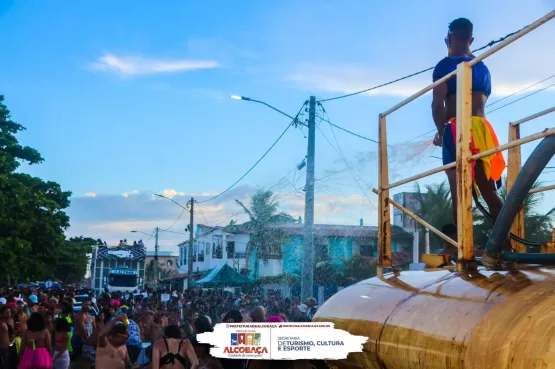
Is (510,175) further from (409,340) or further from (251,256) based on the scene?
(251,256)

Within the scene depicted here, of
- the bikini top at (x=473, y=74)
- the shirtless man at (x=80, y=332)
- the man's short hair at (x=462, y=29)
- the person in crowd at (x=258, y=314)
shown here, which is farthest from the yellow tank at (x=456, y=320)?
the shirtless man at (x=80, y=332)

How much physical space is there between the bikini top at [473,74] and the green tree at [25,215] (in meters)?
27.4

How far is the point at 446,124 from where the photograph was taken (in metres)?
3.57

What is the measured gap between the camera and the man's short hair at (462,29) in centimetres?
386

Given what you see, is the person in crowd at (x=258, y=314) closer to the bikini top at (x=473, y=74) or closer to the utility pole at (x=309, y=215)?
the bikini top at (x=473, y=74)

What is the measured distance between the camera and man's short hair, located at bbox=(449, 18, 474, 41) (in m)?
3.86

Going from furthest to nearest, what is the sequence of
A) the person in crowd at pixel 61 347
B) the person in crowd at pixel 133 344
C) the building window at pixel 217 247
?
the building window at pixel 217 247 < the person in crowd at pixel 133 344 < the person in crowd at pixel 61 347

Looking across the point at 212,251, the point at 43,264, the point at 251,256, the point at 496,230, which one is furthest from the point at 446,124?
the point at 212,251

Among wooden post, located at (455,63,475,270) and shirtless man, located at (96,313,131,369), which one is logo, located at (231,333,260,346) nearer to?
wooden post, located at (455,63,475,270)

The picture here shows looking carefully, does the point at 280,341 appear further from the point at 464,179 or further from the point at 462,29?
the point at 462,29

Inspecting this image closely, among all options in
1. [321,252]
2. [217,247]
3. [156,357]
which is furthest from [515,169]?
[217,247]

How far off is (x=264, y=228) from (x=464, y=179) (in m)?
46.3

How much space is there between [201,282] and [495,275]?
32.0m

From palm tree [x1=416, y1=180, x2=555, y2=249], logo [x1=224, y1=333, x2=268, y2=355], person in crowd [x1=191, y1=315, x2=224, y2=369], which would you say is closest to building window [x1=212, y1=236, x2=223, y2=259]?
palm tree [x1=416, y1=180, x2=555, y2=249]
